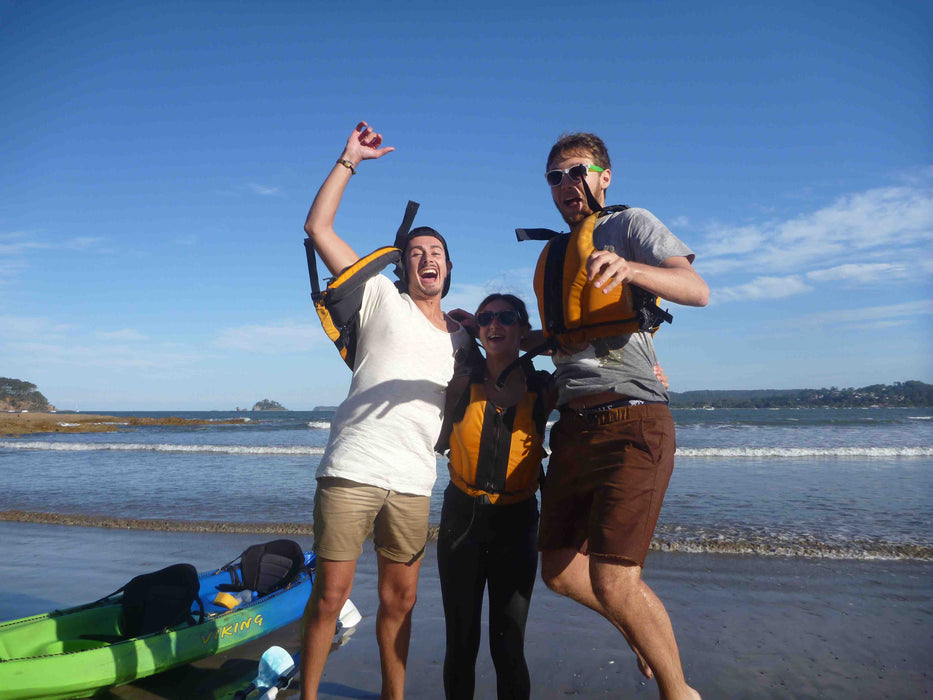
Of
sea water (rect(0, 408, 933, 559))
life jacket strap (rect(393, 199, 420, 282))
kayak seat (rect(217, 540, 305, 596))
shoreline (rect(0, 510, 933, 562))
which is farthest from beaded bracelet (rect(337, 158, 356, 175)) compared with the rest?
sea water (rect(0, 408, 933, 559))

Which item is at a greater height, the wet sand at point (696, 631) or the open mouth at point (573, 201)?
the open mouth at point (573, 201)

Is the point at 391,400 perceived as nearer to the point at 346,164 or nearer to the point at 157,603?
the point at 346,164

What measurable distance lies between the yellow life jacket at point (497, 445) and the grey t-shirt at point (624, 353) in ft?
1.27

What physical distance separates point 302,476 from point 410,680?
1178cm

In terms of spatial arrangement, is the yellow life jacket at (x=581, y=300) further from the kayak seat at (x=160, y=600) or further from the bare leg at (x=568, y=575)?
the kayak seat at (x=160, y=600)

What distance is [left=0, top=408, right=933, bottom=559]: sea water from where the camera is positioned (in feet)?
27.1

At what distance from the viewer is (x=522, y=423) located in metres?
3.22

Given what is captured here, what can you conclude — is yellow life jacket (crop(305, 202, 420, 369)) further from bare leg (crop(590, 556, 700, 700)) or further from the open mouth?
bare leg (crop(590, 556, 700, 700))

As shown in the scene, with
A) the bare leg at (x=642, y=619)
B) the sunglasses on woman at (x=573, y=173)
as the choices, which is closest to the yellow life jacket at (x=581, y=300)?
the sunglasses on woman at (x=573, y=173)

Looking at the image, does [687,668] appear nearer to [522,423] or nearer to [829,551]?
[522,423]

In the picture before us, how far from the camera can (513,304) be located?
11.5 feet

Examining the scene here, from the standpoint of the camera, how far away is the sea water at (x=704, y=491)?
8.27m

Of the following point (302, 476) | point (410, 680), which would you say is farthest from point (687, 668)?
point (302, 476)

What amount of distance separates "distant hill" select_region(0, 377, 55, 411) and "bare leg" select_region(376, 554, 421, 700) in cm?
12363
